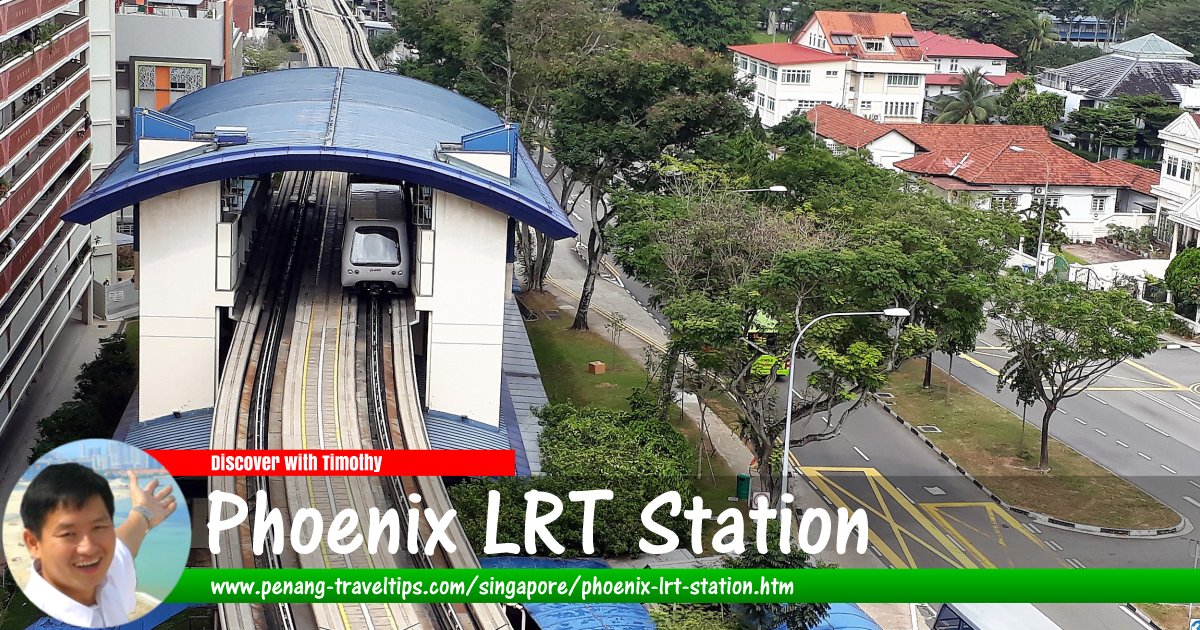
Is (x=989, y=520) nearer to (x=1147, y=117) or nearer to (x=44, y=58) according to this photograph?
(x=44, y=58)

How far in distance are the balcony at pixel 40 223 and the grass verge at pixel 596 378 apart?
684 inches

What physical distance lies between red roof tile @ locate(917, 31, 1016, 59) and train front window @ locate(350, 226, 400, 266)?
83.0 meters

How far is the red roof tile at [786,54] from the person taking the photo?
10344 cm

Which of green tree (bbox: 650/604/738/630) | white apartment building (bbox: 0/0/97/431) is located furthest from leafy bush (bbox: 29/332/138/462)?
green tree (bbox: 650/604/738/630)

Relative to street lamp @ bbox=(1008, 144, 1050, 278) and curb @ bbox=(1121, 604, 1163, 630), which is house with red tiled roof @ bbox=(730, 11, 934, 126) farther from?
curb @ bbox=(1121, 604, 1163, 630)

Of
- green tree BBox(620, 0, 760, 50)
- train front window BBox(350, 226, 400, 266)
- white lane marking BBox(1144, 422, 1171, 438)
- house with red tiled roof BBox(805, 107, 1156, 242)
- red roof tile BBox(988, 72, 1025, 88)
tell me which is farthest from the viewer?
green tree BBox(620, 0, 760, 50)

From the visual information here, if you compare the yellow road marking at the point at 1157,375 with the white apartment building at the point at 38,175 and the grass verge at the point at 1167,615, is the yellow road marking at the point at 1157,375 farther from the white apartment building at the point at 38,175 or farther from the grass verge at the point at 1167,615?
the white apartment building at the point at 38,175

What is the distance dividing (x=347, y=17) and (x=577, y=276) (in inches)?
2513

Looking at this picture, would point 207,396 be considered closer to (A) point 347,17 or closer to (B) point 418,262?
(B) point 418,262

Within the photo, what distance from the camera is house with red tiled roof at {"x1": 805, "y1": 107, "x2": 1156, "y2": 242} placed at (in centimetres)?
8156

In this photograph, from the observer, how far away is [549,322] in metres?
61.6

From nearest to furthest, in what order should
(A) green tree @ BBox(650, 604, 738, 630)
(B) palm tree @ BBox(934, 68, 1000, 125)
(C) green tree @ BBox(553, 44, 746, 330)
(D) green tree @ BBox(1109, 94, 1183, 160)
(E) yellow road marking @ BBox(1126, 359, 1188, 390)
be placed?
1. (A) green tree @ BBox(650, 604, 738, 630)
2. (C) green tree @ BBox(553, 44, 746, 330)
3. (E) yellow road marking @ BBox(1126, 359, 1188, 390)
4. (D) green tree @ BBox(1109, 94, 1183, 160)
5. (B) palm tree @ BBox(934, 68, 1000, 125)

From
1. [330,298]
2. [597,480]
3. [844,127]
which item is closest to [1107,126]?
[844,127]

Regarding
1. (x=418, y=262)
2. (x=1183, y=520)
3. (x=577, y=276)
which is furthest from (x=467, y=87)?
(x=1183, y=520)
